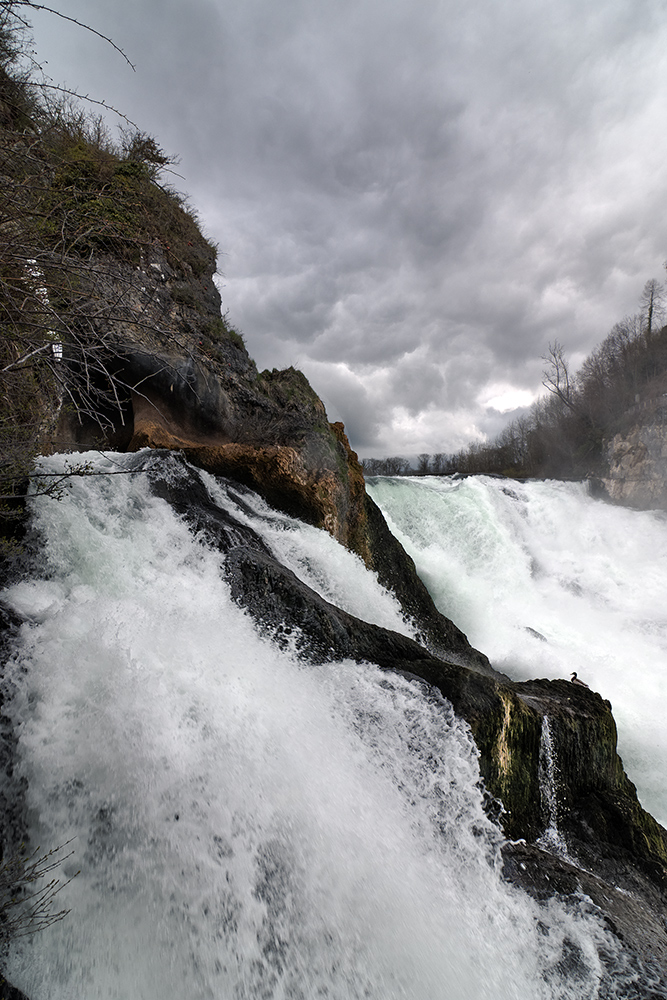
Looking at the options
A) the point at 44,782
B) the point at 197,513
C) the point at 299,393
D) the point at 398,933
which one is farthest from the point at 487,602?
the point at 44,782

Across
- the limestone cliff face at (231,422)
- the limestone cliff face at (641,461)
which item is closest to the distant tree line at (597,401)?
the limestone cliff face at (641,461)

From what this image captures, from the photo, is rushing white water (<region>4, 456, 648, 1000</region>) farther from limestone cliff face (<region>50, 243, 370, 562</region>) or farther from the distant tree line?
the distant tree line

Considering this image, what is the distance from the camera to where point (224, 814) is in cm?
244

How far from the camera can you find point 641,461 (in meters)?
19.7

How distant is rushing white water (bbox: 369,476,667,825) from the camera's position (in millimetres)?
8039

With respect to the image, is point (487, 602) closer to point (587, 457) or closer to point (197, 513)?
point (197, 513)

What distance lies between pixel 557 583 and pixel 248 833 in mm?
13491

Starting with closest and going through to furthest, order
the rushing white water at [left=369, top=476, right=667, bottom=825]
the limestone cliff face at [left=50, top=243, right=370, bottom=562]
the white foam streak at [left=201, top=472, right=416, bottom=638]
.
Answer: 1. the white foam streak at [left=201, top=472, right=416, bottom=638]
2. the limestone cliff face at [left=50, top=243, right=370, bottom=562]
3. the rushing white water at [left=369, top=476, right=667, bottom=825]

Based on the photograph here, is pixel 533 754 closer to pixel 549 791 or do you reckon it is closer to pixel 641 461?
pixel 549 791

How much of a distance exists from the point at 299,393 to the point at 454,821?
838cm

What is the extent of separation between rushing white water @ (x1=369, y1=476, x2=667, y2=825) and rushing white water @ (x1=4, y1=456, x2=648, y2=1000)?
4.36 metres

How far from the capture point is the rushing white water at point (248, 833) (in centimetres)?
210

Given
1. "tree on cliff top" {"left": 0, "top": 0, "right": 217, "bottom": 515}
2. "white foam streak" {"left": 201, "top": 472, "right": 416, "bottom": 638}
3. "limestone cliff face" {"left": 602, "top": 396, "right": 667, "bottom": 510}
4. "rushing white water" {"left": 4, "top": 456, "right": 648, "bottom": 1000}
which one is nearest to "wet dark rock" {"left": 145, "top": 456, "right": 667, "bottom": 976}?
"rushing white water" {"left": 4, "top": 456, "right": 648, "bottom": 1000}

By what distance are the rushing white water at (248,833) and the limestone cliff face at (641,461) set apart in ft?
66.6
